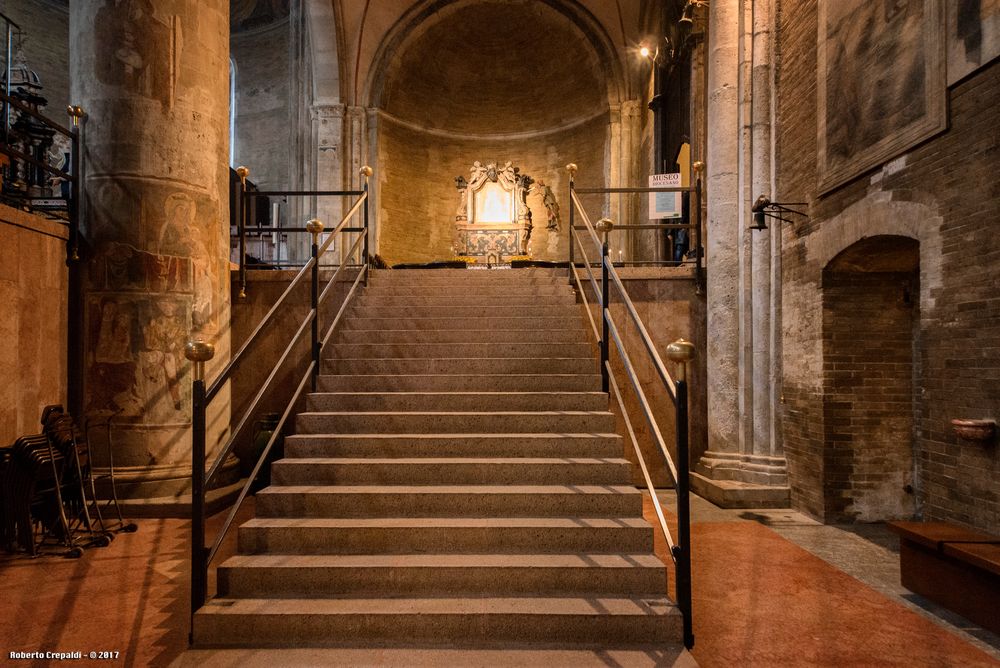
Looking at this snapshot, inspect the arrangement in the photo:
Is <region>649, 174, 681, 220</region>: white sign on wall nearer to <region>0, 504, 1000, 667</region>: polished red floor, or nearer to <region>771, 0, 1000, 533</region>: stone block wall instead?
<region>771, 0, 1000, 533</region>: stone block wall

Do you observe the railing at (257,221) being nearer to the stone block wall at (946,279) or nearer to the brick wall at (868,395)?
the stone block wall at (946,279)

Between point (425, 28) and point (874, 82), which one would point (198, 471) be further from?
point (425, 28)

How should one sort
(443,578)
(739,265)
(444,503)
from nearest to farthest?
(443,578)
(444,503)
(739,265)

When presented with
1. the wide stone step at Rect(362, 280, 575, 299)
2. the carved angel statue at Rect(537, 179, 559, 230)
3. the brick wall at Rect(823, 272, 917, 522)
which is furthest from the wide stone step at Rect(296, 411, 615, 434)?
the carved angel statue at Rect(537, 179, 559, 230)

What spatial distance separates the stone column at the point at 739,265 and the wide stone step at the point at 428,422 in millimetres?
2542

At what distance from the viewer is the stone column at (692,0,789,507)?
19.9 ft

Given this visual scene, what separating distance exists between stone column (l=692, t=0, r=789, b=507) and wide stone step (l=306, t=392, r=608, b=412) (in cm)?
230

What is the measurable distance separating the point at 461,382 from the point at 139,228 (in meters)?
3.19

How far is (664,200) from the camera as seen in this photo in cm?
791

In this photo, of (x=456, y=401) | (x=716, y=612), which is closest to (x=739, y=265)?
(x=456, y=401)

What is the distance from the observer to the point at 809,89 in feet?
18.4

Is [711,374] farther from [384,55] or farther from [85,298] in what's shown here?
[384,55]

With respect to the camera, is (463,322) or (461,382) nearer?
(461,382)

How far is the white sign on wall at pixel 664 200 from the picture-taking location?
7.54m
